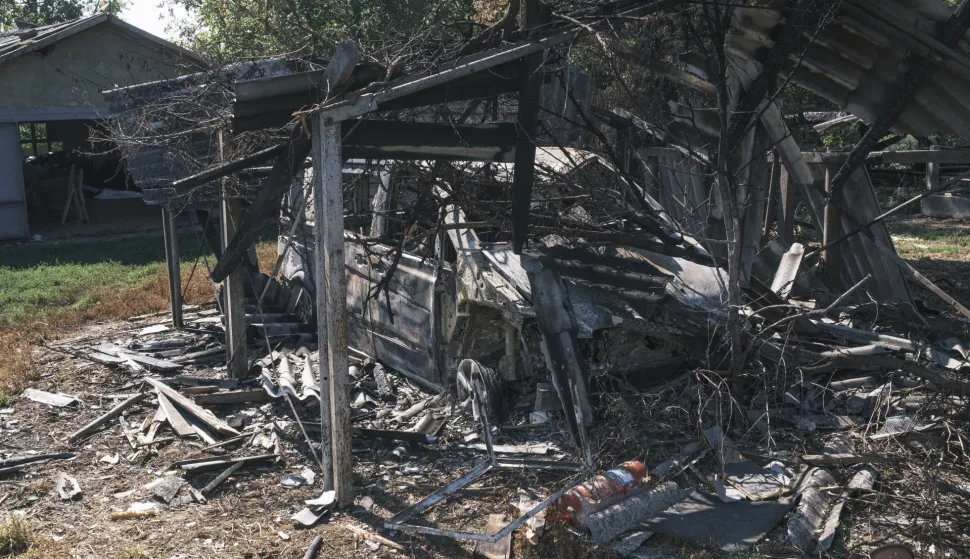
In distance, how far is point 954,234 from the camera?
14.8 metres

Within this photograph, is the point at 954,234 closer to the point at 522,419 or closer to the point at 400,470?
the point at 522,419

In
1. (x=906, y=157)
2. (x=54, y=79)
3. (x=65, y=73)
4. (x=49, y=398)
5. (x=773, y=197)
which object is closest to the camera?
(x=49, y=398)

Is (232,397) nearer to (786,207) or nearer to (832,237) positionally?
(832,237)

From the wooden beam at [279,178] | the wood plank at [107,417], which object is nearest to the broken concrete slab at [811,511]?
the wooden beam at [279,178]

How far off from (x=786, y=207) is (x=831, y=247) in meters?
0.92

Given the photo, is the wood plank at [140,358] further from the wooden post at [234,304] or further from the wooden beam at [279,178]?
the wooden beam at [279,178]

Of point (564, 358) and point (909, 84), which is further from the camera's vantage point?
point (909, 84)

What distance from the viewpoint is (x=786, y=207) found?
971 centimetres

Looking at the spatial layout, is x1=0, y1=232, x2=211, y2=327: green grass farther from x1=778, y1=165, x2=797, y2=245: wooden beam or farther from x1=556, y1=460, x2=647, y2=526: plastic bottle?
x1=778, y1=165, x2=797, y2=245: wooden beam

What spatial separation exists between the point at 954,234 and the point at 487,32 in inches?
490

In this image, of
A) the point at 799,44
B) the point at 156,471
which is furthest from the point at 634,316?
the point at 156,471

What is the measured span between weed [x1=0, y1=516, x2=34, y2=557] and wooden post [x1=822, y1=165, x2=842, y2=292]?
7.49m

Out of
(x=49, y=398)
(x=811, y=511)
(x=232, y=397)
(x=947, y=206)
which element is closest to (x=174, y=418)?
(x=232, y=397)

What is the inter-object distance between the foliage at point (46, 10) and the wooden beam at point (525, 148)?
46247 mm
